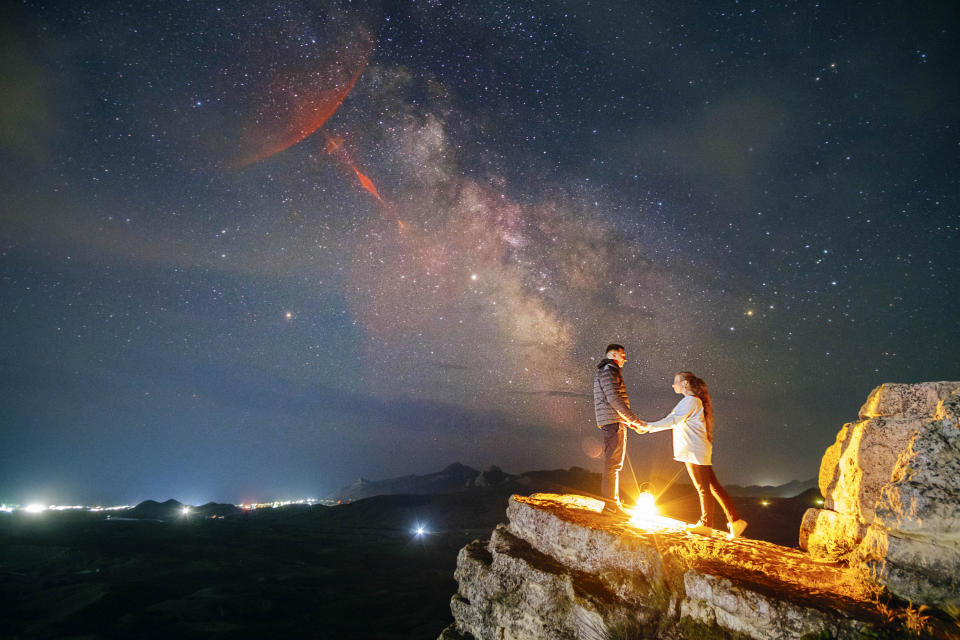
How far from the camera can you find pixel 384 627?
21609mm

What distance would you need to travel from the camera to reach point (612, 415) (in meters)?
9.02

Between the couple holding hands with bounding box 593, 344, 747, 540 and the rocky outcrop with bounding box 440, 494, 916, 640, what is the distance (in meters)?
0.59

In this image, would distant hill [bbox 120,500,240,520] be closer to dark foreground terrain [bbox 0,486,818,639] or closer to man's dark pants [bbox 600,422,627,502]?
dark foreground terrain [bbox 0,486,818,639]

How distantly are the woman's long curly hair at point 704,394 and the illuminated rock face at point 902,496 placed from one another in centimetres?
228

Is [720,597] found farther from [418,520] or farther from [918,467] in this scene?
[418,520]

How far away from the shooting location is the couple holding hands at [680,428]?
26.4ft

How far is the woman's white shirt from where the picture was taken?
26.4ft

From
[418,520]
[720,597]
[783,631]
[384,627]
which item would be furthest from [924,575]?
[418,520]

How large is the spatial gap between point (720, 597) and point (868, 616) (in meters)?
1.62

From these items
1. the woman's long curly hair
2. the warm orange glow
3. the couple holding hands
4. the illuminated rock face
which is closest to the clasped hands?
the couple holding hands

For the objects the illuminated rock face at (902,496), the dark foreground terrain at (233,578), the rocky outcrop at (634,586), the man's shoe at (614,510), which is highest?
the illuminated rock face at (902,496)

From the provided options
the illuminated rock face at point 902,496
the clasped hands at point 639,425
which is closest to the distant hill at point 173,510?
the clasped hands at point 639,425

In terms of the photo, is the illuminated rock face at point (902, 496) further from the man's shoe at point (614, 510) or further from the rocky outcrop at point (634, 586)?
the man's shoe at point (614, 510)

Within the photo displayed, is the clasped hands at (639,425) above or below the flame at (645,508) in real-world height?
above
